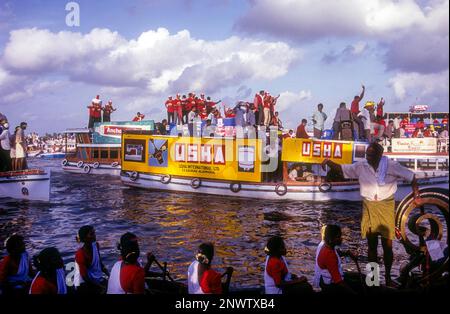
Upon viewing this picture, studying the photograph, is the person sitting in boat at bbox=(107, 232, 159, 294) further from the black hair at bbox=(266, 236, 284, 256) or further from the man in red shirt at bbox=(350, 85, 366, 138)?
the man in red shirt at bbox=(350, 85, 366, 138)

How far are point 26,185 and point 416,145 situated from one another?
825 inches

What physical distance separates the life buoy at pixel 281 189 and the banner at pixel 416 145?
8283 millimetres

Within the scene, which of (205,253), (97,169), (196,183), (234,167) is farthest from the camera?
(97,169)

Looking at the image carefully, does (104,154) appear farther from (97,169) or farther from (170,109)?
(170,109)

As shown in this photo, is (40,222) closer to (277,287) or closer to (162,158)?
(162,158)

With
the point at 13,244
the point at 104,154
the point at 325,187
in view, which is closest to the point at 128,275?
the point at 13,244

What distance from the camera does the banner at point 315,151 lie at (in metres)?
19.9

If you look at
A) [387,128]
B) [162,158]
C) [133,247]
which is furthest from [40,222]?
[387,128]

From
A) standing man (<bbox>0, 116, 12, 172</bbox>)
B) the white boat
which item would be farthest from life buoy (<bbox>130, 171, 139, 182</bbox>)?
standing man (<bbox>0, 116, 12, 172</bbox>)

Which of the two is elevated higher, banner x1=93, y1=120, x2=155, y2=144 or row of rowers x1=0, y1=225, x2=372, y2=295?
banner x1=93, y1=120, x2=155, y2=144

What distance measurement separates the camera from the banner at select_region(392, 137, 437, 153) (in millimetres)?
24031

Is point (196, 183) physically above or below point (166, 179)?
below

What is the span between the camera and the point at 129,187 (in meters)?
27.9

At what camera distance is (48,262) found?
4957 millimetres
